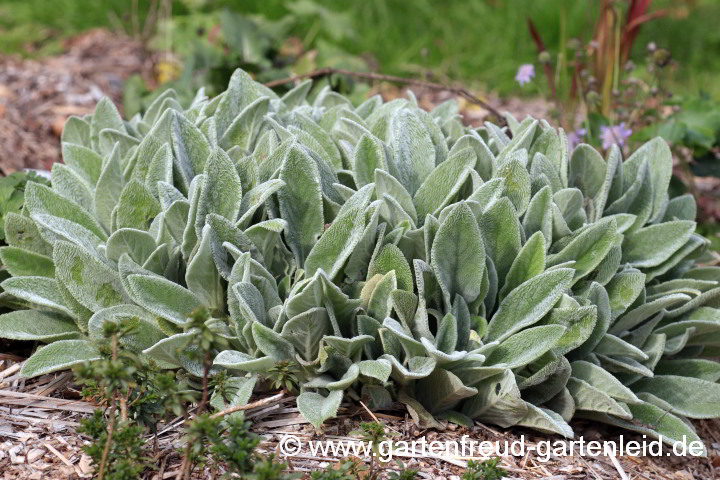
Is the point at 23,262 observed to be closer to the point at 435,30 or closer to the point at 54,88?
the point at 54,88

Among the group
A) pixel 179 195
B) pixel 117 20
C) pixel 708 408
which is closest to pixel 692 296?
pixel 708 408

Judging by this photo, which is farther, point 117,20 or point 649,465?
point 117,20

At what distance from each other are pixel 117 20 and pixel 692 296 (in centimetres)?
458

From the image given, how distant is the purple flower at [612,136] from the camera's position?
3.13 m

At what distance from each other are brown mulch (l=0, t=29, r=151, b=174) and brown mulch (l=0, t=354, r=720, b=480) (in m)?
1.49

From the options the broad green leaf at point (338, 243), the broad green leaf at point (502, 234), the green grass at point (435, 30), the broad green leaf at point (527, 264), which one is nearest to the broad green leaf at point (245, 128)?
the broad green leaf at point (338, 243)

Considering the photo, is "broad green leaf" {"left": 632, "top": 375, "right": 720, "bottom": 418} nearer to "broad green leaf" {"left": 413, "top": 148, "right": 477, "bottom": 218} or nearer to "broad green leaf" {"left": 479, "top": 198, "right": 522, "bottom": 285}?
"broad green leaf" {"left": 479, "top": 198, "right": 522, "bottom": 285}

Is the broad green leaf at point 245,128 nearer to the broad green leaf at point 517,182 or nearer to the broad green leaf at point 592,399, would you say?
the broad green leaf at point 517,182

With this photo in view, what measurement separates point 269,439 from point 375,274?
0.52 metres

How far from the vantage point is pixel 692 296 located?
8.50 feet

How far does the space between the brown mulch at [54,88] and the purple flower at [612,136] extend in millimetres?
2503

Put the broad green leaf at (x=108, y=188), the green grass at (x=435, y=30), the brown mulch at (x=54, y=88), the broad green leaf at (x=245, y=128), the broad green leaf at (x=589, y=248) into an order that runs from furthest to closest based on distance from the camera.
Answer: the green grass at (x=435, y=30) < the brown mulch at (x=54, y=88) < the broad green leaf at (x=245, y=128) < the broad green leaf at (x=108, y=188) < the broad green leaf at (x=589, y=248)

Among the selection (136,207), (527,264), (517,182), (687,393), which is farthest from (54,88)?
(687,393)

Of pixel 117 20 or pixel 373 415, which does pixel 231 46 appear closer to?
pixel 117 20
